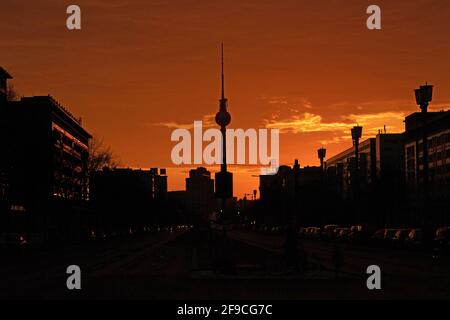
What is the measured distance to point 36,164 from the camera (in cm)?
7800

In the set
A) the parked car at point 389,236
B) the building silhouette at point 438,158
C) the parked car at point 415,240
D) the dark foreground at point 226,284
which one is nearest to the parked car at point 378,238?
the parked car at point 389,236

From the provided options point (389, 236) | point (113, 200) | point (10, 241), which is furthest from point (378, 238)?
point (113, 200)

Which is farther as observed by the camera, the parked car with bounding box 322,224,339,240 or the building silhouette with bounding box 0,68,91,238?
the parked car with bounding box 322,224,339,240

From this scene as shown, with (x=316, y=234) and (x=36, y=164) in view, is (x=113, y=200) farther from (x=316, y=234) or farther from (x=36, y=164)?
(x=36, y=164)

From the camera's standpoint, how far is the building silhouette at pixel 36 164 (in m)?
74.4

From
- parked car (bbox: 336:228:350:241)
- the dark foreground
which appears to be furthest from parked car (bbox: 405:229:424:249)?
the dark foreground

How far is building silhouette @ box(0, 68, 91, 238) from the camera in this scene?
244ft

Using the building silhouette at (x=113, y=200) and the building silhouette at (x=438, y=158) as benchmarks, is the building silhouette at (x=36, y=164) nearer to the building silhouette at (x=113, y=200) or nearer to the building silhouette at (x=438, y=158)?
the building silhouette at (x=113, y=200)

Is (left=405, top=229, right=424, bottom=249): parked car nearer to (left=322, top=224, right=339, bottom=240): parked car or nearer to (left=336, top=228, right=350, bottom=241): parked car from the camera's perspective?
(left=336, top=228, right=350, bottom=241): parked car

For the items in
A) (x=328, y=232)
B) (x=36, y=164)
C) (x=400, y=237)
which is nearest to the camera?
(x=400, y=237)
